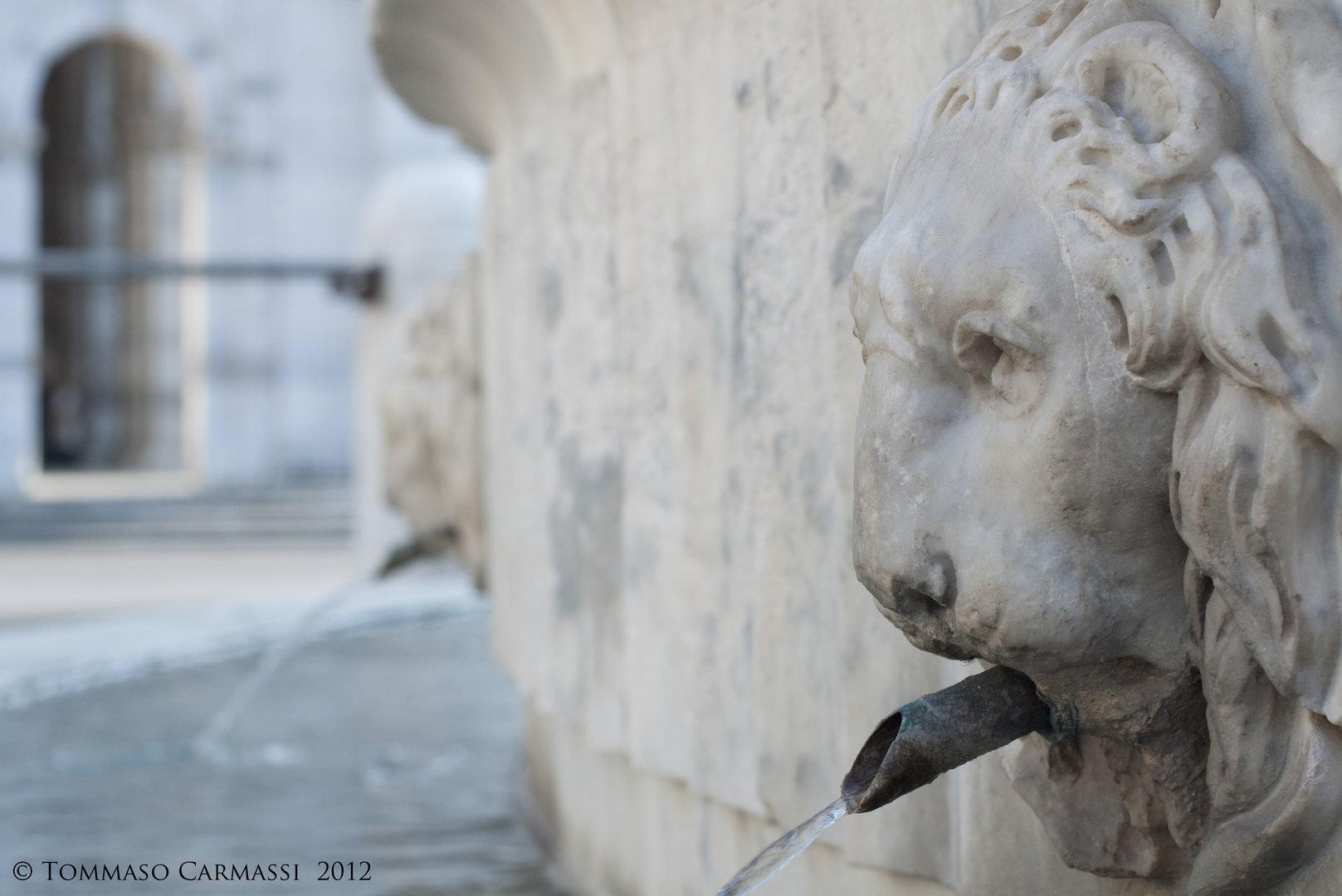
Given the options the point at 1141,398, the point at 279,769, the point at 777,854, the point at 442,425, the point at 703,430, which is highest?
the point at 1141,398

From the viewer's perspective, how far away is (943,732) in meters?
1.19

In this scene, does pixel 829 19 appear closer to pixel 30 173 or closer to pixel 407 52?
pixel 407 52

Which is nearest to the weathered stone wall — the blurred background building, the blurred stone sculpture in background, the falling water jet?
the falling water jet

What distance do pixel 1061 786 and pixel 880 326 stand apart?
17.4 inches

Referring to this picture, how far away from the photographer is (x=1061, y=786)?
132cm

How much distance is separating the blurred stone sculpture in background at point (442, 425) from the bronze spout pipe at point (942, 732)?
98.0 inches

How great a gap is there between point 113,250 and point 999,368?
20.9m

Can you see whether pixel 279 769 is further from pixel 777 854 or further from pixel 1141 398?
pixel 1141 398

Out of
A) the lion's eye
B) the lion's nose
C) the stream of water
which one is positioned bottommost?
the stream of water

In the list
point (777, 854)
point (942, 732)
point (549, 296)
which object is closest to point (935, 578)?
point (942, 732)

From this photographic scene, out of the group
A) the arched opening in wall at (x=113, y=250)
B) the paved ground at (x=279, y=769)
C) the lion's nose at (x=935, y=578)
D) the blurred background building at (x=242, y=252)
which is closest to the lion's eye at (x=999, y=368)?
the lion's nose at (x=935, y=578)

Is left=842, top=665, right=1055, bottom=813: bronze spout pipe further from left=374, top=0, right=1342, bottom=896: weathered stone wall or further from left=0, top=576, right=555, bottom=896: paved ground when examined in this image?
left=0, top=576, right=555, bottom=896: paved ground

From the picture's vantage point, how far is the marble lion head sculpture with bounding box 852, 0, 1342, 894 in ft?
3.24

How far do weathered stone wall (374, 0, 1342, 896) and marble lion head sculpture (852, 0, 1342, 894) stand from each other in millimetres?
280
